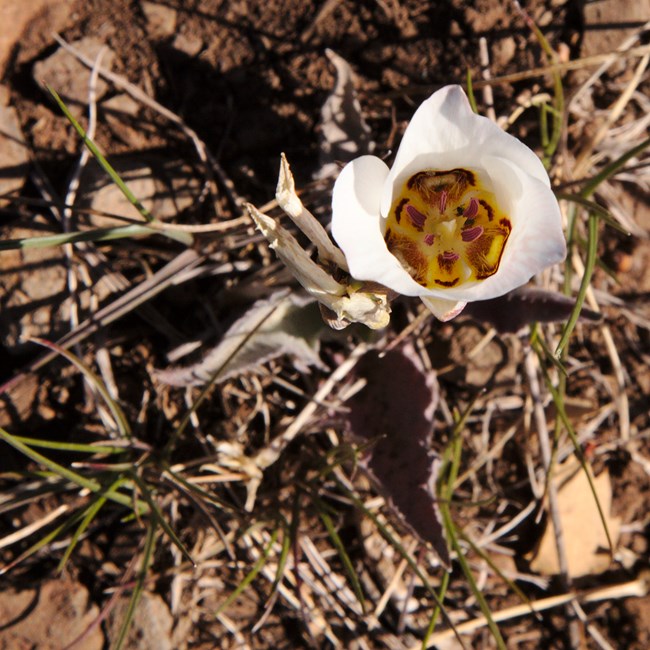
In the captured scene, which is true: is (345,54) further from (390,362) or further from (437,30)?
(390,362)

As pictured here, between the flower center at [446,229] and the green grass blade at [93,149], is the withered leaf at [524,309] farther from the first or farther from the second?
the green grass blade at [93,149]

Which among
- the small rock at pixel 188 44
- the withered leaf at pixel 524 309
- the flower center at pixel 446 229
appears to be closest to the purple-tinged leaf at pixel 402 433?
the withered leaf at pixel 524 309

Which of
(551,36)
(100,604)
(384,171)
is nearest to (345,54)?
(551,36)

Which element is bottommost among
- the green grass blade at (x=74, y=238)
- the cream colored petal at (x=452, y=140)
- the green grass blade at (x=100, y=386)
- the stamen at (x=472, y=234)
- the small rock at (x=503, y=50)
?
the green grass blade at (x=100, y=386)

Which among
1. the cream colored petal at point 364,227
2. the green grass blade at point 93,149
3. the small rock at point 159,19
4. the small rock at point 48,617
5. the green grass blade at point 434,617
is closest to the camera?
the cream colored petal at point 364,227

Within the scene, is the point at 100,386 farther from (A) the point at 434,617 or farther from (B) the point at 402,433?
(A) the point at 434,617

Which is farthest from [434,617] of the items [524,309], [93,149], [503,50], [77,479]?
[503,50]
